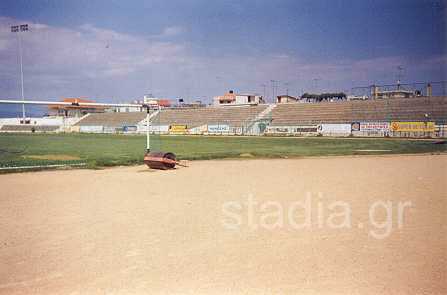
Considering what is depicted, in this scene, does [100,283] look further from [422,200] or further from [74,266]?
[422,200]

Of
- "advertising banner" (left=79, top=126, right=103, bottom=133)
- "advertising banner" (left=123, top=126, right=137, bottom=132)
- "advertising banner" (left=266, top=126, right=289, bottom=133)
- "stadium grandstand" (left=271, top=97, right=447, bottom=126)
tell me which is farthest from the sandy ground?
Answer: "advertising banner" (left=79, top=126, right=103, bottom=133)

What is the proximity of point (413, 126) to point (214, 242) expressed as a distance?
46835 mm

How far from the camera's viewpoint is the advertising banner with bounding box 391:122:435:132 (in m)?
44.9

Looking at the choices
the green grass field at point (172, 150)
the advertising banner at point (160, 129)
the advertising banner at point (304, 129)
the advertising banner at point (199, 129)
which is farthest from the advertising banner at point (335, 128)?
the advertising banner at point (160, 129)

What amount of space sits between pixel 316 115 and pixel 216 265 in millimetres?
56861

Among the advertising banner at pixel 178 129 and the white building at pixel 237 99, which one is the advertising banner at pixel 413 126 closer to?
the advertising banner at pixel 178 129

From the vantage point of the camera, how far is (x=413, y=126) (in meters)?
46.7

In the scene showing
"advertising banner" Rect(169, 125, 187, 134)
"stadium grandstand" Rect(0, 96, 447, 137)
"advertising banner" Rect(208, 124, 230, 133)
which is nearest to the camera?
"stadium grandstand" Rect(0, 96, 447, 137)

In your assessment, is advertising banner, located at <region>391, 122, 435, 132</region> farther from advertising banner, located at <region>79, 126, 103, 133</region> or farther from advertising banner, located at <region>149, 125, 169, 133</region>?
advertising banner, located at <region>79, 126, 103, 133</region>

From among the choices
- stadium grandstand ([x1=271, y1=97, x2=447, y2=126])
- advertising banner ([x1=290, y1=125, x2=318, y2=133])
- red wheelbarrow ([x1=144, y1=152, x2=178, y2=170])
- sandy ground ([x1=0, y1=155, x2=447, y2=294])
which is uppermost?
stadium grandstand ([x1=271, y1=97, x2=447, y2=126])

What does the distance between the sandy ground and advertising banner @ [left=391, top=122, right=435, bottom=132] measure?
126 ft

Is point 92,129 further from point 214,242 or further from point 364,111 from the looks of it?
point 214,242

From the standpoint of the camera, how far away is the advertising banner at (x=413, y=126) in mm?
44875

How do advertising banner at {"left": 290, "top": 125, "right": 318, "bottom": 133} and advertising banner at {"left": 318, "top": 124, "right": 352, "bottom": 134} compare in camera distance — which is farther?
advertising banner at {"left": 290, "top": 125, "right": 318, "bottom": 133}
